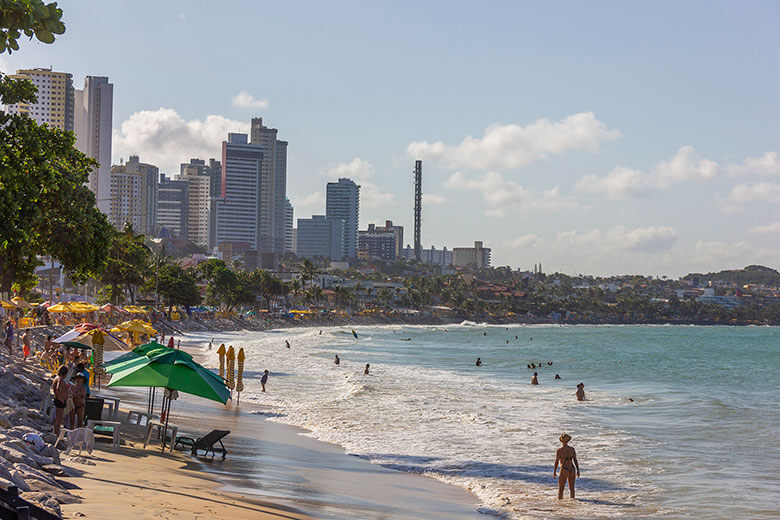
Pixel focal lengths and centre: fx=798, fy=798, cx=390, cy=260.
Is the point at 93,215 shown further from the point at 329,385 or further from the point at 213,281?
the point at 213,281

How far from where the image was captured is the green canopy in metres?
13.3

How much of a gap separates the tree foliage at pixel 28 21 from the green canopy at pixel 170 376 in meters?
8.78

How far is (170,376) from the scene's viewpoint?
13.4m

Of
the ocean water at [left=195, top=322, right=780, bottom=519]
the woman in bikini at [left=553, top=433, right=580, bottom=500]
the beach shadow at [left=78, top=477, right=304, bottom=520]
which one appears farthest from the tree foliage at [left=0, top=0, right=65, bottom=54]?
the woman in bikini at [left=553, top=433, right=580, bottom=500]

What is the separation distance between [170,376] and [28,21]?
9.24m

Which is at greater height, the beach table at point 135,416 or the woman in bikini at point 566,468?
the beach table at point 135,416

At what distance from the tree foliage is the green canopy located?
8784mm

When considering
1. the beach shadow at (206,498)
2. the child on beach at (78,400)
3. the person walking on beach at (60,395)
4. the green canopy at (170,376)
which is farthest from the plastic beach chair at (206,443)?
the beach shadow at (206,498)

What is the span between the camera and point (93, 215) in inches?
798

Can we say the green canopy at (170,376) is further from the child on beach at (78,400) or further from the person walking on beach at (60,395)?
the person walking on beach at (60,395)

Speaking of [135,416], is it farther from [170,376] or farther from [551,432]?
[551,432]

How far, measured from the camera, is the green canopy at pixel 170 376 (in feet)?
43.6

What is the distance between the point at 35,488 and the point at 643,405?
88.7 ft

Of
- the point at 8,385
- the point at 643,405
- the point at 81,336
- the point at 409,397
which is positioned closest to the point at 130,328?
the point at 81,336
